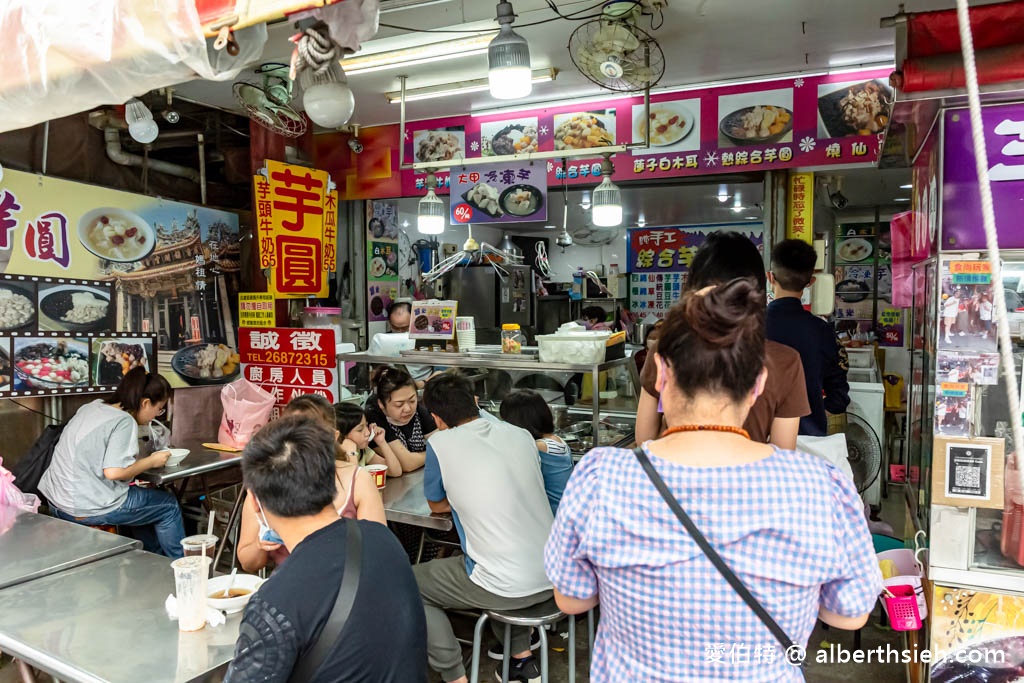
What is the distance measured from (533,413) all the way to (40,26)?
227cm

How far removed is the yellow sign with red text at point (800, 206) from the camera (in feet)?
16.1

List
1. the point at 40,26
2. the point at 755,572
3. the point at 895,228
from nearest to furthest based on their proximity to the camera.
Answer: the point at 755,572
the point at 40,26
the point at 895,228

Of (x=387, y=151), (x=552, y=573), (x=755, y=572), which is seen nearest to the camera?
(x=755, y=572)

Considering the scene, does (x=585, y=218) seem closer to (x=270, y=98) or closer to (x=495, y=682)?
(x=270, y=98)

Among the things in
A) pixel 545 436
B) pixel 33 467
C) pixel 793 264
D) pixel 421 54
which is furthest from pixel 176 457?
pixel 793 264

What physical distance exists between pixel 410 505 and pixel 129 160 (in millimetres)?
4138

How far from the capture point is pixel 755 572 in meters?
1.23

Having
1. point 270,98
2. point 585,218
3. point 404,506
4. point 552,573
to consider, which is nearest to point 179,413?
point 270,98

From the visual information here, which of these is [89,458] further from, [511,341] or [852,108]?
[852,108]

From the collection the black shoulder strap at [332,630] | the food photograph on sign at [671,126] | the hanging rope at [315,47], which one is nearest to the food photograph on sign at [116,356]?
the hanging rope at [315,47]

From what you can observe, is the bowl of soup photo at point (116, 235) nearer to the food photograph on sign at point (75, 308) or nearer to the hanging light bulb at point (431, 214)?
the food photograph on sign at point (75, 308)

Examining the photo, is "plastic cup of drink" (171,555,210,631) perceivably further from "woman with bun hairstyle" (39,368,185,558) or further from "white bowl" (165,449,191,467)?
"white bowl" (165,449,191,467)

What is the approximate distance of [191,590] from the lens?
1.93 m

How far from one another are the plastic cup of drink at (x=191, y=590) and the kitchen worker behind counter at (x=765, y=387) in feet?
4.47
